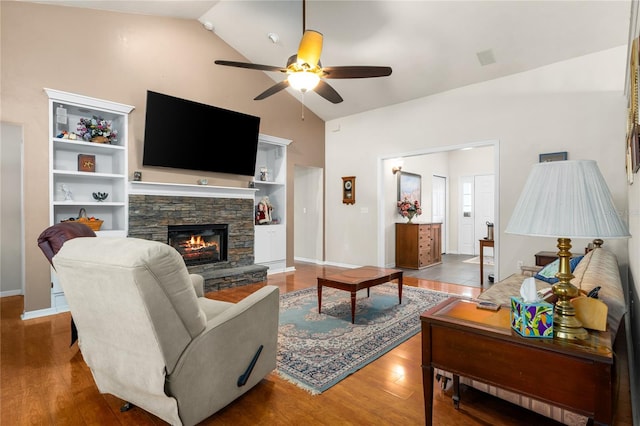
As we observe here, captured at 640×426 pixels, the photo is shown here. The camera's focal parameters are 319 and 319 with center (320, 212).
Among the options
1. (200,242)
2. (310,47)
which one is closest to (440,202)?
(200,242)

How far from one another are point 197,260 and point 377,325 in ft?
10.0

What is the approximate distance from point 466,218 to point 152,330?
8475mm

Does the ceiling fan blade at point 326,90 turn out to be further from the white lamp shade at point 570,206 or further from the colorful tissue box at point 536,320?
the colorful tissue box at point 536,320

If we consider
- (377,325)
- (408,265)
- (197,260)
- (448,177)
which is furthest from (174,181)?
(448,177)

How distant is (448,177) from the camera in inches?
343

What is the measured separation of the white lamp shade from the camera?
1079 mm

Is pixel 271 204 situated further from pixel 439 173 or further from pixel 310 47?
pixel 439 173

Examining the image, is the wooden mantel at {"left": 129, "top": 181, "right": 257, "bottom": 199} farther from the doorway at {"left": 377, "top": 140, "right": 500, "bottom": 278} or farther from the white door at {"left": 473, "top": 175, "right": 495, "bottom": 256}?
the white door at {"left": 473, "top": 175, "right": 495, "bottom": 256}

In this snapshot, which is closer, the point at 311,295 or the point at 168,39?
the point at 311,295

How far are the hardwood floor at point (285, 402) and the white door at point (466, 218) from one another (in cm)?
644

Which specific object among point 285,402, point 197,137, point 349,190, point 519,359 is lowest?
point 285,402

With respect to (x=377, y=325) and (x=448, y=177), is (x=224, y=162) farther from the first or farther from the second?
(x=448, y=177)

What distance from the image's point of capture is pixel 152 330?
1.36 m

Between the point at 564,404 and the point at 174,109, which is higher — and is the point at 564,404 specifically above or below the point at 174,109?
below
